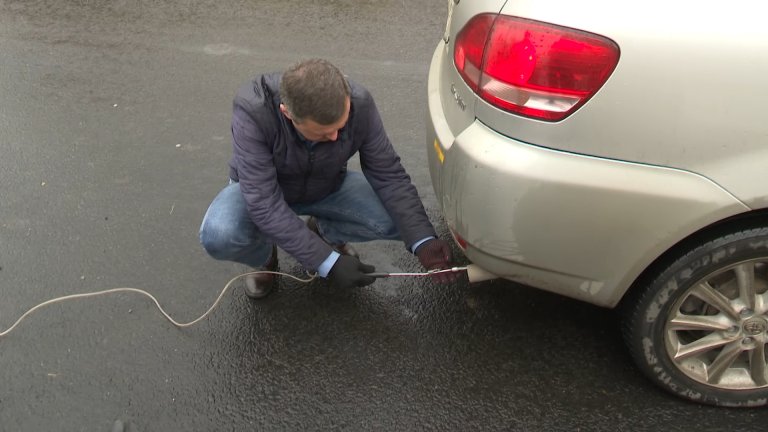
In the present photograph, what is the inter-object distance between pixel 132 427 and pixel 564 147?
1.65 metres

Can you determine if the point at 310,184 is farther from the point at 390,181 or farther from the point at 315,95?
the point at 315,95

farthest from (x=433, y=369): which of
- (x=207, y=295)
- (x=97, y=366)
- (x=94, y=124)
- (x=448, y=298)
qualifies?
(x=94, y=124)

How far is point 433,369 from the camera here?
7.68ft

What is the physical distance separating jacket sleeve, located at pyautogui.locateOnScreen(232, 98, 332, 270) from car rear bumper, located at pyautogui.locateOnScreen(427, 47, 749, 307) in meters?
0.56

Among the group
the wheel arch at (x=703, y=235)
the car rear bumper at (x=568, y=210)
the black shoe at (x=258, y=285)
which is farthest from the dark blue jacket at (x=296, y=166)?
the wheel arch at (x=703, y=235)

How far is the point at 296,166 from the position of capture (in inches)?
91.5

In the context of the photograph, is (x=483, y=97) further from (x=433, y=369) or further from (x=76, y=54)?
(x=76, y=54)

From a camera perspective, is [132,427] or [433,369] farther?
[433,369]

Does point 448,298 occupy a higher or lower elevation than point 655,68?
lower

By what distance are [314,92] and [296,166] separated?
45 cm

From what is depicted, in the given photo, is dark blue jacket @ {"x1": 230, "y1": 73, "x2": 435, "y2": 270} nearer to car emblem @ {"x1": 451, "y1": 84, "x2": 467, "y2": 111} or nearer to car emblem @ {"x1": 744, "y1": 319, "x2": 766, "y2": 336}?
car emblem @ {"x1": 451, "y1": 84, "x2": 467, "y2": 111}

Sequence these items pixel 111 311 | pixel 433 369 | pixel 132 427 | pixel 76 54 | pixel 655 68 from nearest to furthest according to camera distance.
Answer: pixel 655 68 < pixel 132 427 < pixel 433 369 < pixel 111 311 < pixel 76 54

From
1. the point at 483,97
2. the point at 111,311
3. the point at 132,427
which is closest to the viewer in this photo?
the point at 483,97

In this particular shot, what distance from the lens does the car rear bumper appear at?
5.55ft
